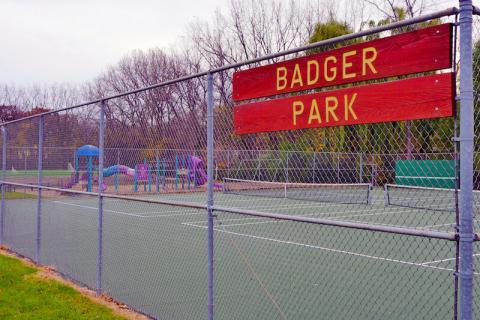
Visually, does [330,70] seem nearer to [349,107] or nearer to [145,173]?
[349,107]

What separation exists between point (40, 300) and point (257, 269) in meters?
3.79

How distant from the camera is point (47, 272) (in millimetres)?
8469

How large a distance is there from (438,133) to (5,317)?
4996 millimetres

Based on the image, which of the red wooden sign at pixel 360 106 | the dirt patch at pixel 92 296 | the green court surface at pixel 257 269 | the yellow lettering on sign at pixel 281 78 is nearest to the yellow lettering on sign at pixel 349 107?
the red wooden sign at pixel 360 106

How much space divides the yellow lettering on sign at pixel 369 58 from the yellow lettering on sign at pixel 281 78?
818mm

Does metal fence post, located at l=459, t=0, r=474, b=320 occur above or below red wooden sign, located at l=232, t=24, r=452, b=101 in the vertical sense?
below

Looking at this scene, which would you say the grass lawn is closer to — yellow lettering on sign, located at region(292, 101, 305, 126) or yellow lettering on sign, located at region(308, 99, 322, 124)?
yellow lettering on sign, located at region(292, 101, 305, 126)

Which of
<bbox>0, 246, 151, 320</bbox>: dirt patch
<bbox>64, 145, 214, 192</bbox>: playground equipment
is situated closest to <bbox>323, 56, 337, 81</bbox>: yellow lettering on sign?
<bbox>0, 246, 151, 320</bbox>: dirt patch

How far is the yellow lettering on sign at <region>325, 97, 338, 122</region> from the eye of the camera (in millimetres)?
3826

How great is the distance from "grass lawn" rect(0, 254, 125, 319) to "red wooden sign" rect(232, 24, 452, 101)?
3376 millimetres

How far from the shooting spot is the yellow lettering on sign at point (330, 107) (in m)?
3.83

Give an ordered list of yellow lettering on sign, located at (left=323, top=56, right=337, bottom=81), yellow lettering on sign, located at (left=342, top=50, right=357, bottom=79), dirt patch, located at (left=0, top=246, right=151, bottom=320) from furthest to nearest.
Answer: dirt patch, located at (left=0, top=246, right=151, bottom=320) < yellow lettering on sign, located at (left=323, top=56, right=337, bottom=81) < yellow lettering on sign, located at (left=342, top=50, right=357, bottom=79)

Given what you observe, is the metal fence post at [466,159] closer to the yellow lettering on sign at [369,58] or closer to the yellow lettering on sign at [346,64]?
the yellow lettering on sign at [369,58]

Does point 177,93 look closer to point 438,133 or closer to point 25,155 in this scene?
point 438,133
